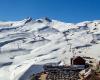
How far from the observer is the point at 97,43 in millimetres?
120938

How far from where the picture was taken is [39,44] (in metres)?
130

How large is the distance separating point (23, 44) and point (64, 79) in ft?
334

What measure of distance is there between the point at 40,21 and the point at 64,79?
136 metres

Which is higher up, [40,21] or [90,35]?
[40,21]

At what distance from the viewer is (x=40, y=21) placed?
544 feet

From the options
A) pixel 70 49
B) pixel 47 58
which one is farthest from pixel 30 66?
pixel 70 49

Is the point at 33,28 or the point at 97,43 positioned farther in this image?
the point at 33,28

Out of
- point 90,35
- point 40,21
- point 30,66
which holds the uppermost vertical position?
point 40,21

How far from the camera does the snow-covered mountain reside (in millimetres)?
93938

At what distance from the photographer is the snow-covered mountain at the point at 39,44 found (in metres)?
93.9

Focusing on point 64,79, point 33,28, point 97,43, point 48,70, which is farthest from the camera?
point 33,28

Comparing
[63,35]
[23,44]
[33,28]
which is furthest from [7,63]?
[33,28]

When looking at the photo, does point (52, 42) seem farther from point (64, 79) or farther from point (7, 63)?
point (64, 79)

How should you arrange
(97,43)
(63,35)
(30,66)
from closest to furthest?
(30,66) → (97,43) → (63,35)
